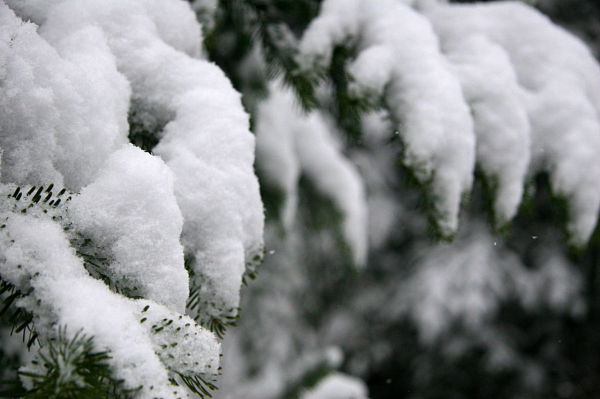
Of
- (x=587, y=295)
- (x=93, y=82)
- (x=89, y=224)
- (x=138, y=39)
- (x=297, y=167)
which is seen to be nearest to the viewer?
(x=89, y=224)

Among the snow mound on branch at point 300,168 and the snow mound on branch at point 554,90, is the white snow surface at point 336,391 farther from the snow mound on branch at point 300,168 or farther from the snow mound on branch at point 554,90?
the snow mound on branch at point 554,90

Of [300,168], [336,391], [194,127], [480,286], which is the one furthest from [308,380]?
[480,286]

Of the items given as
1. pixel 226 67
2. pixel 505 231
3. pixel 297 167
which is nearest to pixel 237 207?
pixel 505 231

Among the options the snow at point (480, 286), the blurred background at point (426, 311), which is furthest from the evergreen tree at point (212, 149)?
the snow at point (480, 286)

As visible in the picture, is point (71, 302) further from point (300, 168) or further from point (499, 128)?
point (300, 168)

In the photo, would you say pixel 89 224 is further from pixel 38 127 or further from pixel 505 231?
pixel 505 231

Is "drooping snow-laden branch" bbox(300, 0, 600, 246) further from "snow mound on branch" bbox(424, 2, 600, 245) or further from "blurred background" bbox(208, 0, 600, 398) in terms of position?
"blurred background" bbox(208, 0, 600, 398)

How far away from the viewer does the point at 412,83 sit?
3.08ft

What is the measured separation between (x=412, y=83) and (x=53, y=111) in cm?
73

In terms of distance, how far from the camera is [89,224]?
0.49m

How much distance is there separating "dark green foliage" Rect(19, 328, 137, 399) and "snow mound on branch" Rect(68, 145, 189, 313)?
11 centimetres

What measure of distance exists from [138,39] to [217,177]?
346 mm

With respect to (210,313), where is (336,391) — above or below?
below

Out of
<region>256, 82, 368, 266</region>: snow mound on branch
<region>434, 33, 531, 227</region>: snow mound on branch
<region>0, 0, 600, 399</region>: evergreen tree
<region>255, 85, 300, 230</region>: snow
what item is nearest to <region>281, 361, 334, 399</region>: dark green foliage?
<region>0, 0, 600, 399</region>: evergreen tree
